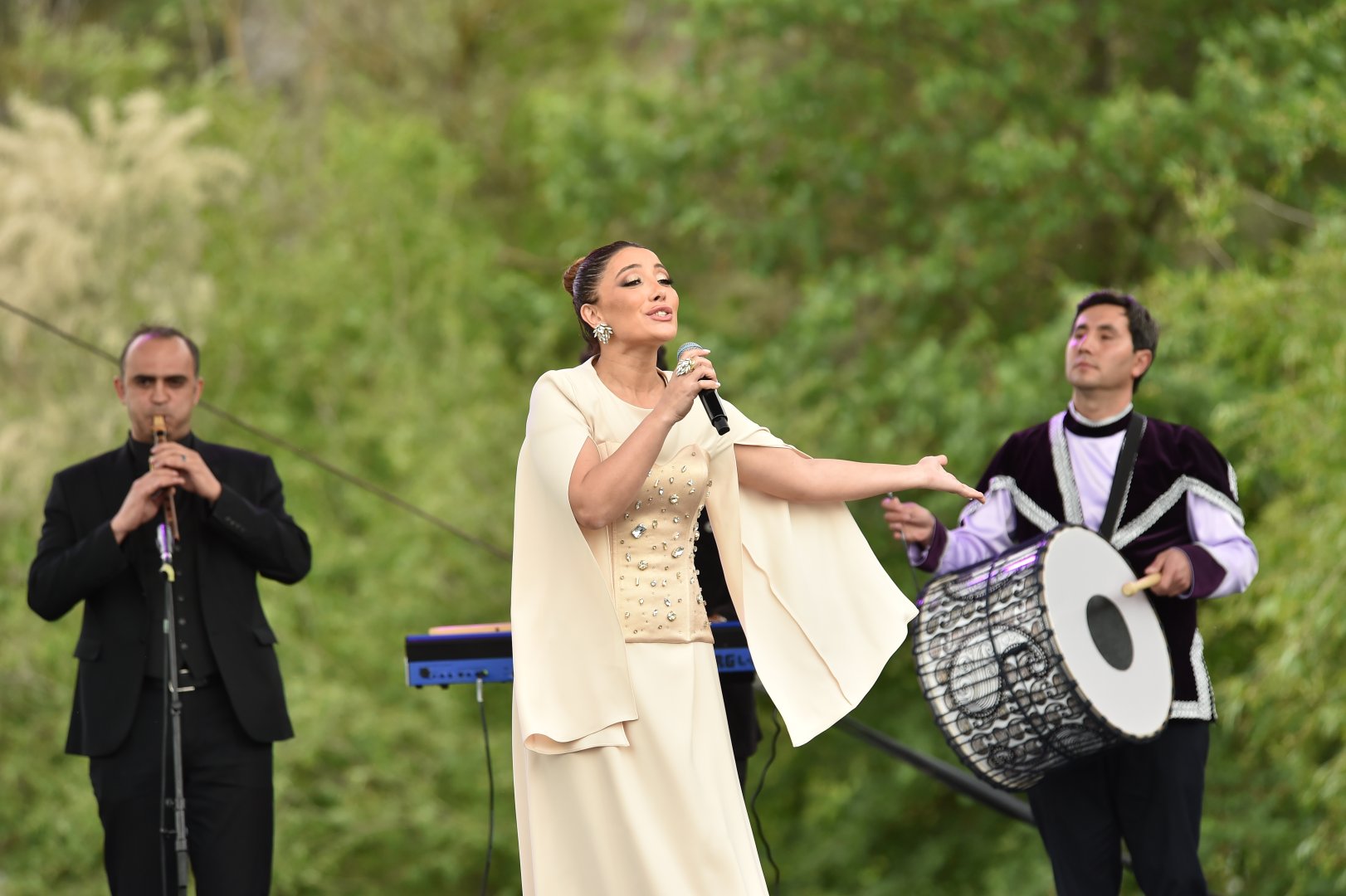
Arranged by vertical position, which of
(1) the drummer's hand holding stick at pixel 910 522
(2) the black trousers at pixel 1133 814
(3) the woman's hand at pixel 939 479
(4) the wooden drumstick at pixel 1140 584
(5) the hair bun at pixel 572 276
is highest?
(5) the hair bun at pixel 572 276

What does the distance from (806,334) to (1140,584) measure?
881 cm

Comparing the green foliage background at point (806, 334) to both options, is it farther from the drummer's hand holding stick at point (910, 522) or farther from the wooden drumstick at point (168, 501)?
the wooden drumstick at point (168, 501)

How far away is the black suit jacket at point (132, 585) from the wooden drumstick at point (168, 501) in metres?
0.13

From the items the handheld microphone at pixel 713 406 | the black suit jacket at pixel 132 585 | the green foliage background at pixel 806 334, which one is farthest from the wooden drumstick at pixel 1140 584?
the green foliage background at pixel 806 334

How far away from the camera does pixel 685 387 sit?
374 cm

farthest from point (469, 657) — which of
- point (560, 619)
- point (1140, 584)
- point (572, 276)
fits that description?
point (1140, 584)

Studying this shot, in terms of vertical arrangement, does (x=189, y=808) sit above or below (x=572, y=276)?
below

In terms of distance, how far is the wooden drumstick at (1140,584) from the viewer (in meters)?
4.86

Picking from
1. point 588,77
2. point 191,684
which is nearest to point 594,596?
point 191,684

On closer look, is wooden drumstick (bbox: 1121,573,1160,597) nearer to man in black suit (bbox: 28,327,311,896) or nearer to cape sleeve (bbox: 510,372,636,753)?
cape sleeve (bbox: 510,372,636,753)

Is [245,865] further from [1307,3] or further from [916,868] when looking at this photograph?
[1307,3]

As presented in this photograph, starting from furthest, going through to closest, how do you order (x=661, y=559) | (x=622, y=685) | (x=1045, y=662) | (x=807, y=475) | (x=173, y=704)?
(x=1045, y=662) → (x=173, y=704) → (x=807, y=475) → (x=661, y=559) → (x=622, y=685)

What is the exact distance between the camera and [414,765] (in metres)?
13.5

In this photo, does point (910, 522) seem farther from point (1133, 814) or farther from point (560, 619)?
point (560, 619)
